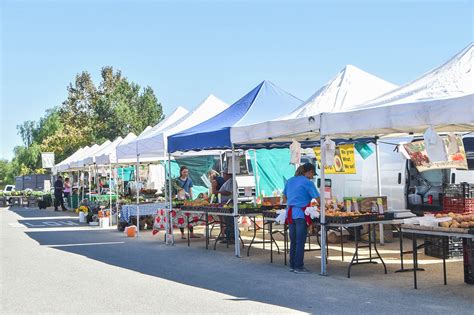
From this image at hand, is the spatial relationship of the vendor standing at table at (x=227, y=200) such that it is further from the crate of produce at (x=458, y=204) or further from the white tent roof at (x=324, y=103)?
the crate of produce at (x=458, y=204)

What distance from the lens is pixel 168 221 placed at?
14977 millimetres

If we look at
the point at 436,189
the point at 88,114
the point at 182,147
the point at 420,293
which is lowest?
the point at 420,293

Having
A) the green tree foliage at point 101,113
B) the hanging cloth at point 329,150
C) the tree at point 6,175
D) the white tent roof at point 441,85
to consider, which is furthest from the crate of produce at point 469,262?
the tree at point 6,175

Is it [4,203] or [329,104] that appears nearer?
[329,104]

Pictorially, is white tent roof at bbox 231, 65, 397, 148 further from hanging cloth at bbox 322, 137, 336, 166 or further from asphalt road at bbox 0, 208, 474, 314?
asphalt road at bbox 0, 208, 474, 314

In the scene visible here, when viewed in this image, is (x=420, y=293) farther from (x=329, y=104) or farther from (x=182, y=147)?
(x=182, y=147)

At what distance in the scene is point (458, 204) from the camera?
11.9m

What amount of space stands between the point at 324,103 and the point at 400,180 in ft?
14.5

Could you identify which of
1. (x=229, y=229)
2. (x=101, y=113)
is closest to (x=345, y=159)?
(x=229, y=229)

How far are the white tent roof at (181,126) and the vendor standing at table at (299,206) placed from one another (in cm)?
523

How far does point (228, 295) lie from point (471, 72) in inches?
177

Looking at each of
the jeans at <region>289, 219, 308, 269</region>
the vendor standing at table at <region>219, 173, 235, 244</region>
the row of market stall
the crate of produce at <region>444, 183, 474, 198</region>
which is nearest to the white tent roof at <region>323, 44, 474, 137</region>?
the row of market stall

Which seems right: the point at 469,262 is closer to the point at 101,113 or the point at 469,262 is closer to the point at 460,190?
the point at 460,190

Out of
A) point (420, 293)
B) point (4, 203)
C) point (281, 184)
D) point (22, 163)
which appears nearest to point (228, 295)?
point (420, 293)
